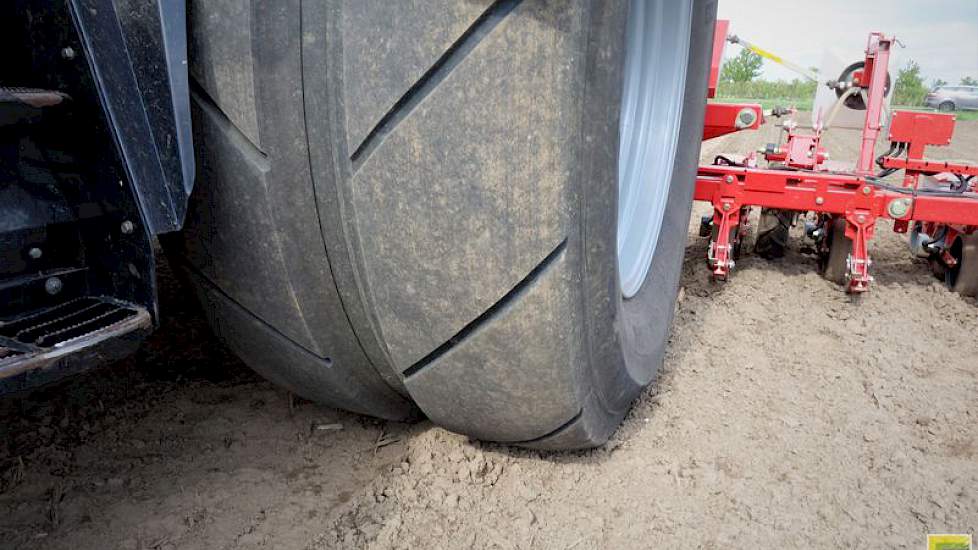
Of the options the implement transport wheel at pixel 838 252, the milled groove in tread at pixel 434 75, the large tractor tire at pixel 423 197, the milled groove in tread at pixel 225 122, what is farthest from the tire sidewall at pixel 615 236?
the implement transport wheel at pixel 838 252

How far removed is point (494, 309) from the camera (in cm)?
104

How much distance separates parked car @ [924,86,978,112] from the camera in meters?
21.5

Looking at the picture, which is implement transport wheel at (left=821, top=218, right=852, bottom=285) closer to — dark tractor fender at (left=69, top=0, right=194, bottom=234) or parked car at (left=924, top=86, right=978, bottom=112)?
dark tractor fender at (left=69, top=0, right=194, bottom=234)

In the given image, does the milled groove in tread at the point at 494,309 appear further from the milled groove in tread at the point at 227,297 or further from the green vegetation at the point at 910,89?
the green vegetation at the point at 910,89

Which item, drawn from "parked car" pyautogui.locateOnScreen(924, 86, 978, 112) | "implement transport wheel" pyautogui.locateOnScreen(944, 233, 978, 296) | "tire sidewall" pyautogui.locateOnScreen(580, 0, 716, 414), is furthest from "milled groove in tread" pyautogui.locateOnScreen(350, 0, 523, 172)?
"parked car" pyautogui.locateOnScreen(924, 86, 978, 112)

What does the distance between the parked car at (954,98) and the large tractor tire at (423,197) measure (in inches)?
986

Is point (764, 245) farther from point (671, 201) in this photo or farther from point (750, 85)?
point (750, 85)

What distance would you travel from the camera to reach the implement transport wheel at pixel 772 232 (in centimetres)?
302

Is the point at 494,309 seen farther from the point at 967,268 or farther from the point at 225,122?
the point at 967,268

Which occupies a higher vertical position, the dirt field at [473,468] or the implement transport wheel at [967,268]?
the implement transport wheel at [967,268]

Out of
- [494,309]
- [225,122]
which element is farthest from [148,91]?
[494,309]

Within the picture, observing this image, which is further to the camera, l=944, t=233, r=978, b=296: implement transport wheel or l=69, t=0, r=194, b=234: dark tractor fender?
l=944, t=233, r=978, b=296: implement transport wheel

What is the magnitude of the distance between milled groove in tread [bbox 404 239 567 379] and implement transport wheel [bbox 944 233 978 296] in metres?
2.49

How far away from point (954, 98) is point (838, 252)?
77.7ft
